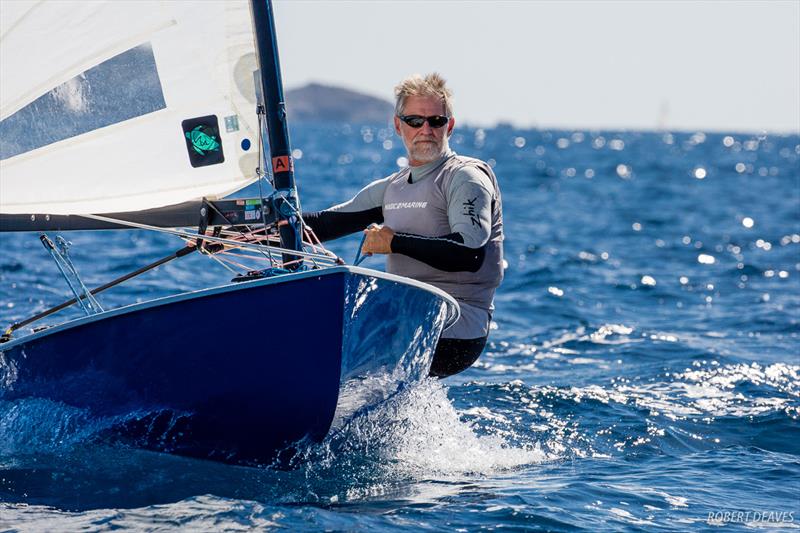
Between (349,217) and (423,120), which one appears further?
(349,217)

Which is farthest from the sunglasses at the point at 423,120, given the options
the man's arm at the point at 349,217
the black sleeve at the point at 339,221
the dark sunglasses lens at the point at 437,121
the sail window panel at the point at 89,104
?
the sail window panel at the point at 89,104

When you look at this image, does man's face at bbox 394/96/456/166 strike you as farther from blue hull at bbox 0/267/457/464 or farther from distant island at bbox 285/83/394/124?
distant island at bbox 285/83/394/124

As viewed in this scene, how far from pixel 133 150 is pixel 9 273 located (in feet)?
18.3

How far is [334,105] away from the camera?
6826 inches

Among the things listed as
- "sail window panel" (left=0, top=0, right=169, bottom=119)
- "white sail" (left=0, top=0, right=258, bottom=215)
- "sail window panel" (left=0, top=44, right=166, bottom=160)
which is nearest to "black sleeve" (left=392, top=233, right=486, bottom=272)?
"white sail" (left=0, top=0, right=258, bottom=215)

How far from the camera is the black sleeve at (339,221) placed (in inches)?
202

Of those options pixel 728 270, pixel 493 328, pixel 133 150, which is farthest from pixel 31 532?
pixel 728 270

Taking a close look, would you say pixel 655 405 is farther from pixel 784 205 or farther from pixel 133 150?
pixel 784 205

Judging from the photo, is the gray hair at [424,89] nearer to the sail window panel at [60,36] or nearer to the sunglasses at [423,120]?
the sunglasses at [423,120]

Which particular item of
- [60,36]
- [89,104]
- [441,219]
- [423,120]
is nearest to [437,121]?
[423,120]

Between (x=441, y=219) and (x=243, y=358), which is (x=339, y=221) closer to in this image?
(x=441, y=219)

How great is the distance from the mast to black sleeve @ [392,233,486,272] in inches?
19.6

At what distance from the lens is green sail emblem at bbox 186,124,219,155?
479cm

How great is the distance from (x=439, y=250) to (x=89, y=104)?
1792 millimetres
